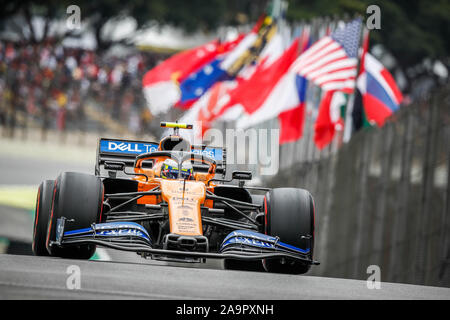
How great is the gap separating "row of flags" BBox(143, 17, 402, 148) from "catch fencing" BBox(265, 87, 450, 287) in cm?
105

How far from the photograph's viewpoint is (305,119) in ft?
56.0

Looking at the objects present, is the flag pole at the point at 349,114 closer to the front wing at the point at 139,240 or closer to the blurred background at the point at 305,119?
the blurred background at the point at 305,119

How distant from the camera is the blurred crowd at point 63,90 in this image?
102ft

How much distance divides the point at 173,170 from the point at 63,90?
23260mm

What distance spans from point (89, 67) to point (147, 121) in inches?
114

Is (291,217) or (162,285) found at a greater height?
(291,217)

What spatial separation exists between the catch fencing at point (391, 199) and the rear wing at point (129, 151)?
1.89 meters

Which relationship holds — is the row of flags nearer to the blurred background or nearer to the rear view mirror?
the blurred background

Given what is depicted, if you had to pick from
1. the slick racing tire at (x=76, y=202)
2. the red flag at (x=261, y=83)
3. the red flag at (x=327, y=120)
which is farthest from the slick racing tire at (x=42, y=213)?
the red flag at (x=261, y=83)

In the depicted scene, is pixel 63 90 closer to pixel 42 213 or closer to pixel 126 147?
pixel 126 147

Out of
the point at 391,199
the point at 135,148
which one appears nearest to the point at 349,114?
the point at 391,199
